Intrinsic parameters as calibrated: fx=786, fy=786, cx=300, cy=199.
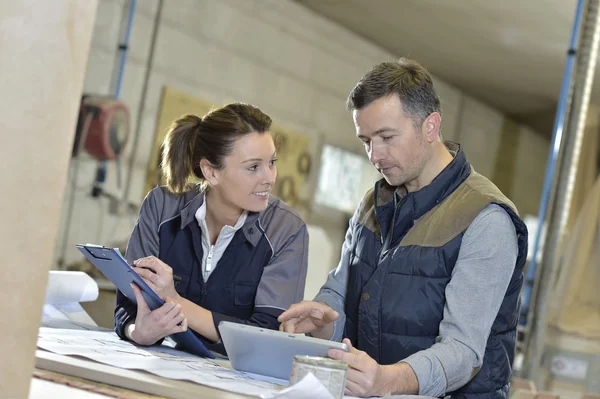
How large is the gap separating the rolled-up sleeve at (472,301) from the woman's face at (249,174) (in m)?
0.72

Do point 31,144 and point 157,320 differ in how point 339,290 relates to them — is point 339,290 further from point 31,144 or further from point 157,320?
point 31,144

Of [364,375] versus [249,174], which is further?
[249,174]

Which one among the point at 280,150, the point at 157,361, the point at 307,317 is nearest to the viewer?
the point at 157,361

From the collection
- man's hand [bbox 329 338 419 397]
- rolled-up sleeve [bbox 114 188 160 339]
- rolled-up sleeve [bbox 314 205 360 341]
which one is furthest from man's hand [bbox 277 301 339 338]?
rolled-up sleeve [bbox 114 188 160 339]

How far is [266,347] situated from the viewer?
1452 mm

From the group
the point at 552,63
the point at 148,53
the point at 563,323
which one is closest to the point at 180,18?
the point at 148,53

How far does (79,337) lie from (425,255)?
0.76 meters

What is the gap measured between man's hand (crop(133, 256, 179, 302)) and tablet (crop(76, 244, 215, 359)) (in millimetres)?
61

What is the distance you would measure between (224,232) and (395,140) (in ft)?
1.86

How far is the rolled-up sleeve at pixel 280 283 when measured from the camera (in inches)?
79.0

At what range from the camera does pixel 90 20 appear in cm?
78

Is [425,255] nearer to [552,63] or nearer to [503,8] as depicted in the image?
[503,8]

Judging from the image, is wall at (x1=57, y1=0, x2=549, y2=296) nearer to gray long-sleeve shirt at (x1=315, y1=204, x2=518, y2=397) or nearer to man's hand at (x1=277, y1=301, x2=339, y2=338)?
man's hand at (x1=277, y1=301, x2=339, y2=338)

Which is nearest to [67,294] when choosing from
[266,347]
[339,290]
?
[339,290]
